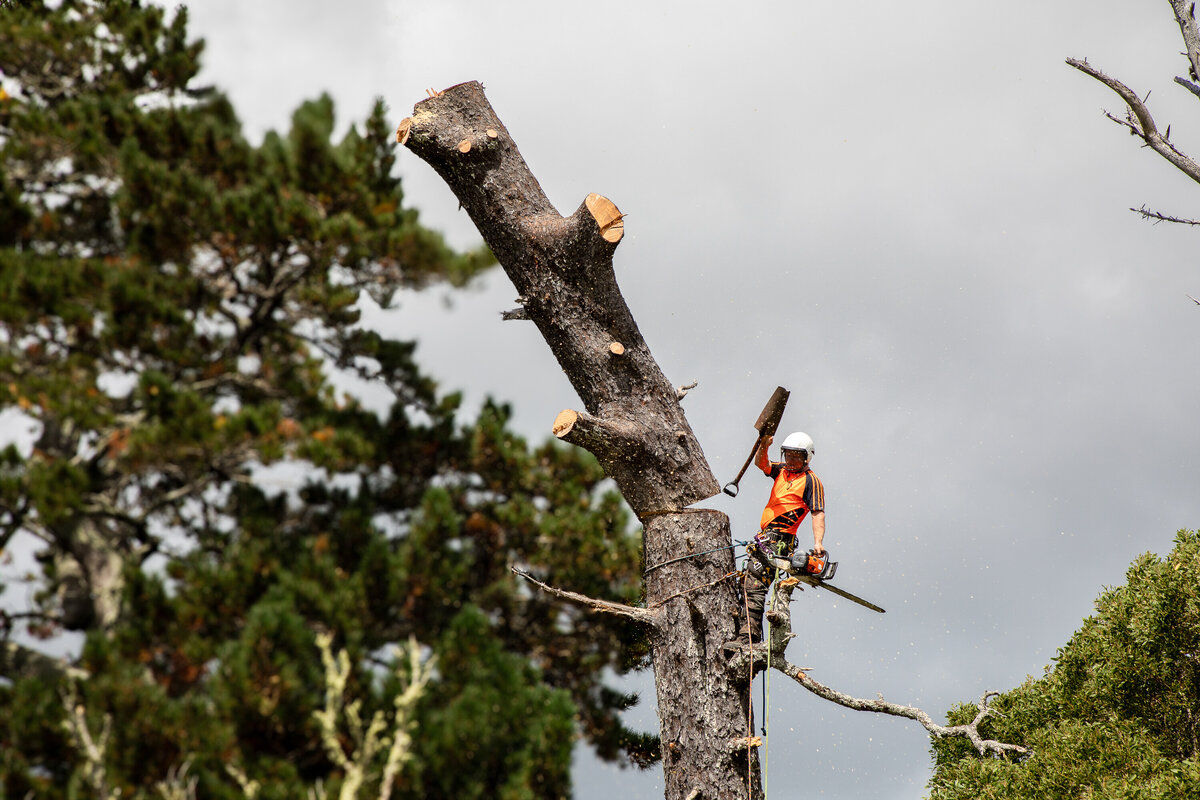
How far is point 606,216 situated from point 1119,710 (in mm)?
5053

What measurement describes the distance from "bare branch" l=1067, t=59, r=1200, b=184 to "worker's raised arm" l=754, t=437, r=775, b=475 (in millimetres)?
→ 3386

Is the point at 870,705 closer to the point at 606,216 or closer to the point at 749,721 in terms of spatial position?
the point at 749,721

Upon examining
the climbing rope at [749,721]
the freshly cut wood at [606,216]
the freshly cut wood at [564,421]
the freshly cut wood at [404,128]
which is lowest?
the climbing rope at [749,721]

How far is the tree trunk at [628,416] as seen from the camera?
15.9 ft

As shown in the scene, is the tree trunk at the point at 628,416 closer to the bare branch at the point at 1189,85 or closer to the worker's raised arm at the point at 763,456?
the worker's raised arm at the point at 763,456

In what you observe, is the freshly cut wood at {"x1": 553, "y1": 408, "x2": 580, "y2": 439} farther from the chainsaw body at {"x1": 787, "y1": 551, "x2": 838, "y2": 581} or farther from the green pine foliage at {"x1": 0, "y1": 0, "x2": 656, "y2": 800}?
the green pine foliage at {"x1": 0, "y1": 0, "x2": 656, "y2": 800}

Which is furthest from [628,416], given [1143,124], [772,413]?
[1143,124]

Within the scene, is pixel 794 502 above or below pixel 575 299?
below

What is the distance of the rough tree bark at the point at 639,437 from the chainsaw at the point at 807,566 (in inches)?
6.5

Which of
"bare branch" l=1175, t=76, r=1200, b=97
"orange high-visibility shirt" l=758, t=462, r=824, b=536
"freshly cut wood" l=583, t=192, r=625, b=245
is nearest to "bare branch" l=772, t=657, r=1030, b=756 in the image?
"orange high-visibility shirt" l=758, t=462, r=824, b=536

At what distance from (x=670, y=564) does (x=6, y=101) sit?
301 inches

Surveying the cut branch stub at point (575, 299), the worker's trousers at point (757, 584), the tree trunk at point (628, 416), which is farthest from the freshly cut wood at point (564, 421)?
the worker's trousers at point (757, 584)

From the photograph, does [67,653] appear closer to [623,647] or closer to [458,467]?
[458,467]

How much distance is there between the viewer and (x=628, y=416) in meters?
5.17
